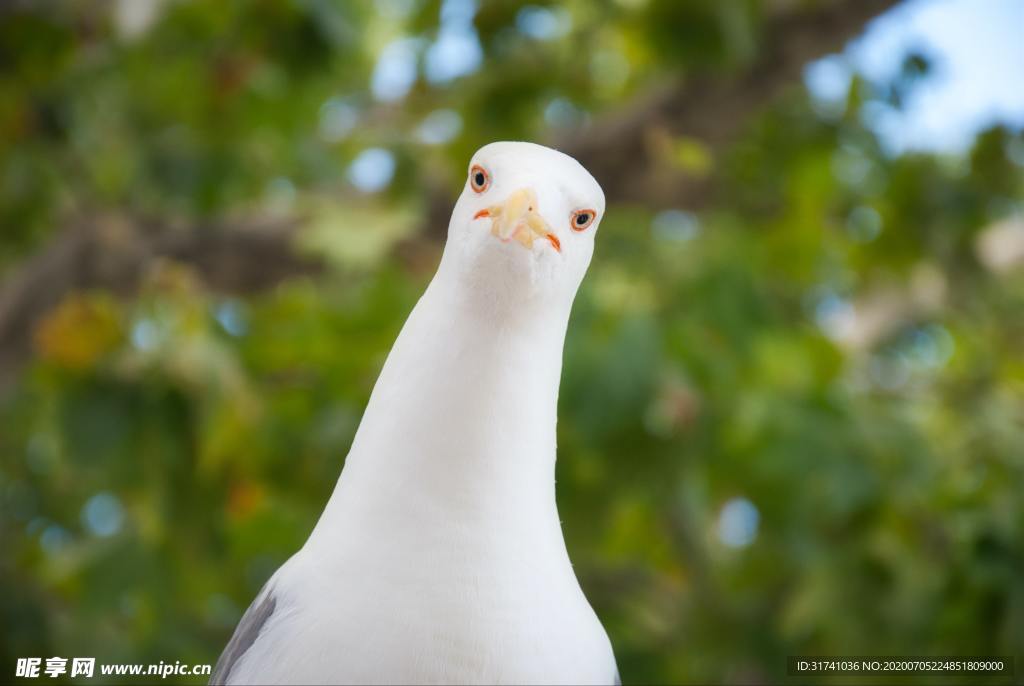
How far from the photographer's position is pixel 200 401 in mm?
2846

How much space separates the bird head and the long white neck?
14 millimetres

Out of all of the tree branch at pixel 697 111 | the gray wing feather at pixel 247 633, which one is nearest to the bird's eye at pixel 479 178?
the gray wing feather at pixel 247 633

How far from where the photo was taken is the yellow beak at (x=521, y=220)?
80 cm

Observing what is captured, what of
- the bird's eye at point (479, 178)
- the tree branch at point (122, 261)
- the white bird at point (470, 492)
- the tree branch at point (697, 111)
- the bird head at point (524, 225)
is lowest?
the white bird at point (470, 492)

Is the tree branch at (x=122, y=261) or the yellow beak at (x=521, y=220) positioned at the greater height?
the tree branch at (x=122, y=261)

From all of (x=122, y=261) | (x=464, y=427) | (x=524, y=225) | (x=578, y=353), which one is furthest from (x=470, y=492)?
(x=122, y=261)

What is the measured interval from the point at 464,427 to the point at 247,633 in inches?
11.8

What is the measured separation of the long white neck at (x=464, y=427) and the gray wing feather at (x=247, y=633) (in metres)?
0.12

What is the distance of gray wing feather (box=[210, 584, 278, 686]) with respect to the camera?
910mm

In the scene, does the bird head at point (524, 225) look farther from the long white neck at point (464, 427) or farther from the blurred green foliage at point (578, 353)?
the blurred green foliage at point (578, 353)

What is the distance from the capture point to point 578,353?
9.24ft

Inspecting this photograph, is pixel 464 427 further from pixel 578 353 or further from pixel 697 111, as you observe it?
pixel 697 111

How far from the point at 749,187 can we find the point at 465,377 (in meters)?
3.52

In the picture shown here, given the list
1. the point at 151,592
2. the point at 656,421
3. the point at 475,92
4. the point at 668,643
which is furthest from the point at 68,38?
Answer: the point at 668,643
